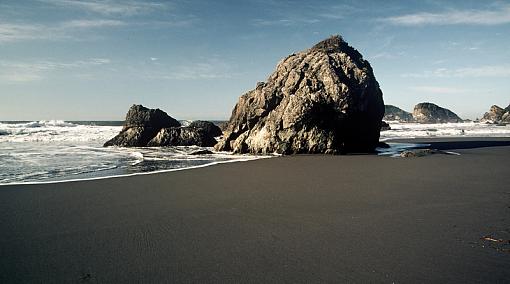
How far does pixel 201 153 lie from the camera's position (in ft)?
61.9

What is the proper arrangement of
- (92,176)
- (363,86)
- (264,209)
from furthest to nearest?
(363,86)
(92,176)
(264,209)

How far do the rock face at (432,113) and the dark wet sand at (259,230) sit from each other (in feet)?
353

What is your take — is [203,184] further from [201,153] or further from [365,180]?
[201,153]

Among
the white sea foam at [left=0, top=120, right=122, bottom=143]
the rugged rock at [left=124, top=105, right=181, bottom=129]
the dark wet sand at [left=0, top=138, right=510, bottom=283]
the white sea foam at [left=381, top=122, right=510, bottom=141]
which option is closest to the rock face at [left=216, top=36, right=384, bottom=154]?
the rugged rock at [left=124, top=105, right=181, bottom=129]

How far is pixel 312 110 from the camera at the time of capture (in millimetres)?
18969

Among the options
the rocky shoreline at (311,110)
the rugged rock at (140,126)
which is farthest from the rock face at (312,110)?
the rugged rock at (140,126)

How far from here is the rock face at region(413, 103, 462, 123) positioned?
106m

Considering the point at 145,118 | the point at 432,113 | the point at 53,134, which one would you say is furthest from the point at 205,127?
the point at 432,113

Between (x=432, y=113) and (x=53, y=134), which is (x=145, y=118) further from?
(x=432, y=113)

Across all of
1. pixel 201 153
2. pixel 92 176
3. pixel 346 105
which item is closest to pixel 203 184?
pixel 92 176

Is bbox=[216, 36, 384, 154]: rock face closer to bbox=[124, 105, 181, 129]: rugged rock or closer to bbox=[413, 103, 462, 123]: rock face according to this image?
bbox=[124, 105, 181, 129]: rugged rock

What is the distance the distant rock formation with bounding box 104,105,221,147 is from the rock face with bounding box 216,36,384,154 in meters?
4.61

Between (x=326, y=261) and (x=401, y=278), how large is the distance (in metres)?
0.91

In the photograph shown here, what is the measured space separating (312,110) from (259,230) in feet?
46.3
